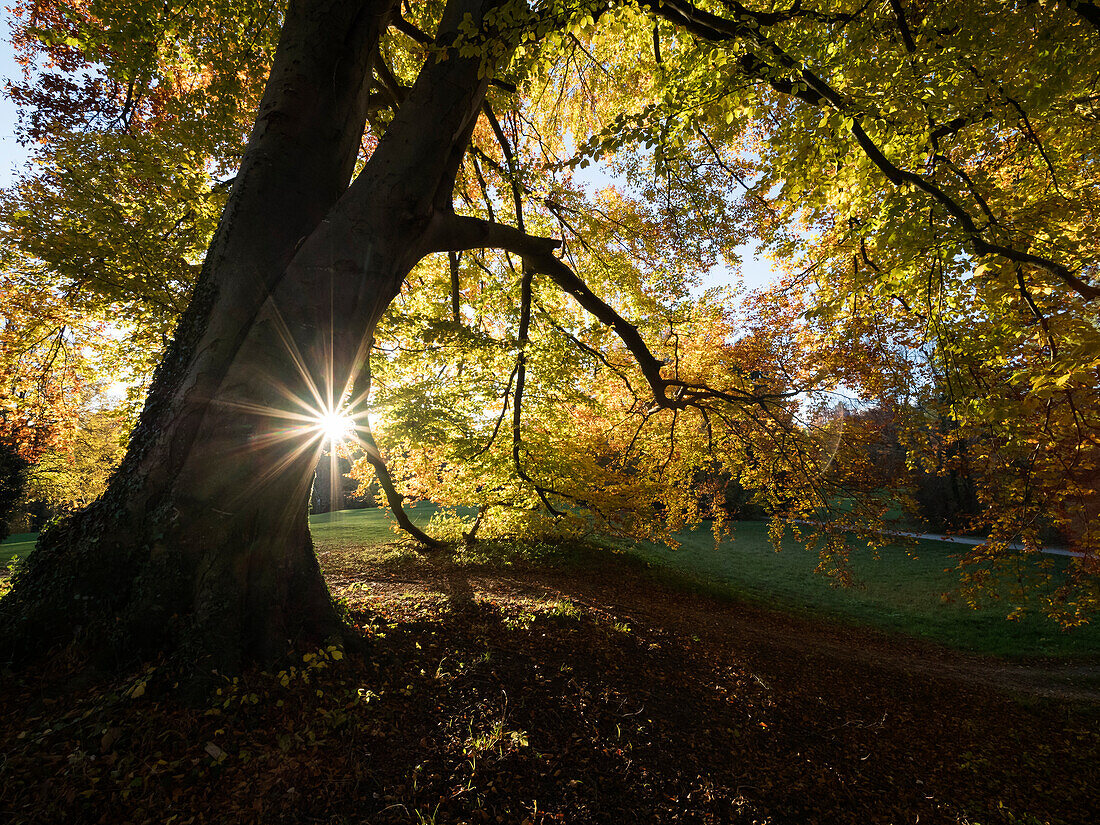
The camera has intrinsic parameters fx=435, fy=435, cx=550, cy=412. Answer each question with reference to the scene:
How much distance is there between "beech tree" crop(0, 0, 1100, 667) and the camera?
8.60ft

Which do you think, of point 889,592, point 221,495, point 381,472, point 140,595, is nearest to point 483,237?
point 221,495

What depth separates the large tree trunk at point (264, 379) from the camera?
243cm

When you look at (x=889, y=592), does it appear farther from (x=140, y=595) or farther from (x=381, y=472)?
(x=140, y=595)

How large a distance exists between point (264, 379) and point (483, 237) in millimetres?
2415

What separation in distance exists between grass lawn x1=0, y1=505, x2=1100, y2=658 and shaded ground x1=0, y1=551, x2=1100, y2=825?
13.8ft

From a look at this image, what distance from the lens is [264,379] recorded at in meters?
2.64

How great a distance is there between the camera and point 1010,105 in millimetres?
3994

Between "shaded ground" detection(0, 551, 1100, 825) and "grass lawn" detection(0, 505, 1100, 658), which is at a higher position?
"shaded ground" detection(0, 551, 1100, 825)

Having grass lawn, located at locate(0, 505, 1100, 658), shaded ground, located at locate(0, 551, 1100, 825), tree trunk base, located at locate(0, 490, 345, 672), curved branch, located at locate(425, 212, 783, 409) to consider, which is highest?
curved branch, located at locate(425, 212, 783, 409)

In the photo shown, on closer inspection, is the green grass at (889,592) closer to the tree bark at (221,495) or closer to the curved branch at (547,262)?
the curved branch at (547,262)

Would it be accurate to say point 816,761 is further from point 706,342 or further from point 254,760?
point 706,342

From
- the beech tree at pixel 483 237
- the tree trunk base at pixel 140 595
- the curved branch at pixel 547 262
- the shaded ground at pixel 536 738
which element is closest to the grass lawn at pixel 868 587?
the shaded ground at pixel 536 738

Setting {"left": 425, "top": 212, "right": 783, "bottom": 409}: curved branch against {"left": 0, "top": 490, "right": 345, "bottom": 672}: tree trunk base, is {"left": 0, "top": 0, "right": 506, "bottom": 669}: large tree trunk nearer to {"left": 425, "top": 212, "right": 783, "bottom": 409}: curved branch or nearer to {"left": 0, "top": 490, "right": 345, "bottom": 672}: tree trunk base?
{"left": 0, "top": 490, "right": 345, "bottom": 672}: tree trunk base

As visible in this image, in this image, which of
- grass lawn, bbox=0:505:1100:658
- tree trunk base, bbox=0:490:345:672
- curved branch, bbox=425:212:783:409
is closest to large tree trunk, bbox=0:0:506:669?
tree trunk base, bbox=0:490:345:672
